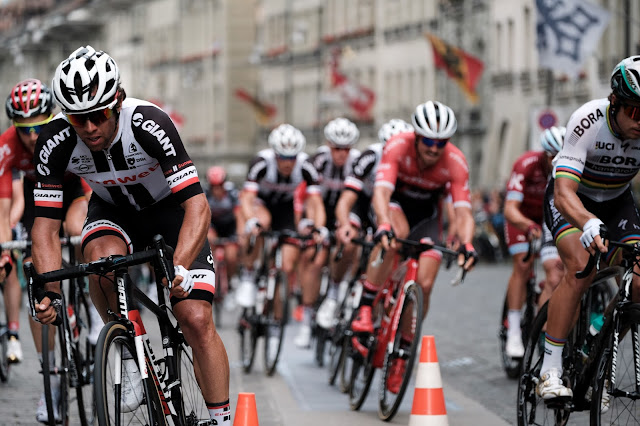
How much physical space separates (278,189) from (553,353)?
7.11 m

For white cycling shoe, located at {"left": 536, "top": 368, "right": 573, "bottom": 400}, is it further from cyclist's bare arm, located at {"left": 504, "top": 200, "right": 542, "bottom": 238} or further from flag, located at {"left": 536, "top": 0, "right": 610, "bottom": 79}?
flag, located at {"left": 536, "top": 0, "right": 610, "bottom": 79}

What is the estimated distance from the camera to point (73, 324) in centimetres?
873

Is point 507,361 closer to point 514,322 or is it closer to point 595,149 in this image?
point 514,322

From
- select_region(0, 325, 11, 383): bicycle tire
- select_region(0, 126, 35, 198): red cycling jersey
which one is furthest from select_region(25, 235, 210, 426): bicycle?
select_region(0, 325, 11, 383): bicycle tire

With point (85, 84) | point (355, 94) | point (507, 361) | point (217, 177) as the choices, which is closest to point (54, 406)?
point (85, 84)

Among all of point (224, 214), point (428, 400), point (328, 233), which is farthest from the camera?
point (224, 214)

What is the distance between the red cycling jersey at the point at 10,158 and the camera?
911cm

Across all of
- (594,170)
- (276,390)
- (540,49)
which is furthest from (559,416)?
(540,49)

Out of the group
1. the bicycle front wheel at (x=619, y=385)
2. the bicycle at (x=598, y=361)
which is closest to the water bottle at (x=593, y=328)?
the bicycle at (x=598, y=361)

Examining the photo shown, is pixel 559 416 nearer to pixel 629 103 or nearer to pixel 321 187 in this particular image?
pixel 629 103

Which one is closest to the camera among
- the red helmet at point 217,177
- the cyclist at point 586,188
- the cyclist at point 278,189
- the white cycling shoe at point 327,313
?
the cyclist at point 586,188

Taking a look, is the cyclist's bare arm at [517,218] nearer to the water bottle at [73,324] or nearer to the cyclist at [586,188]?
the cyclist at [586,188]

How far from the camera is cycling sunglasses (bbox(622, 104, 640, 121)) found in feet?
23.6

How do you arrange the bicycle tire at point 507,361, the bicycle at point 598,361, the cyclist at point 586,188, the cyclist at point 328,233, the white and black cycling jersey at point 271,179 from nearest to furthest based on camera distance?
the bicycle at point 598,361, the cyclist at point 586,188, the bicycle tire at point 507,361, the cyclist at point 328,233, the white and black cycling jersey at point 271,179
